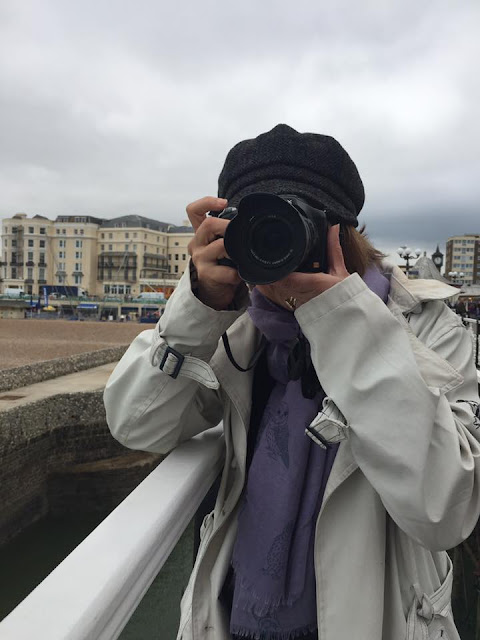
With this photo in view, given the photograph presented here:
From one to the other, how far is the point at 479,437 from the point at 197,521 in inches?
29.6

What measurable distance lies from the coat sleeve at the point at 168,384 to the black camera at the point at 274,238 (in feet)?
0.60

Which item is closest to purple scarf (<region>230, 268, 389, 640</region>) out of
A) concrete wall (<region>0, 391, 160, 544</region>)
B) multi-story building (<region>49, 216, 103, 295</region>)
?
concrete wall (<region>0, 391, 160, 544</region>)

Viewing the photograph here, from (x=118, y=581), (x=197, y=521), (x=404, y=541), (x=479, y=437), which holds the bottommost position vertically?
(x=197, y=521)

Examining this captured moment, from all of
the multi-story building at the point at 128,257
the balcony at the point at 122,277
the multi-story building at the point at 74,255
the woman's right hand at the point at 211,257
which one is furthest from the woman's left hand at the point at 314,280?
the multi-story building at the point at 74,255

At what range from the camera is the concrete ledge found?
10148mm

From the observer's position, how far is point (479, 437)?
1.02 meters

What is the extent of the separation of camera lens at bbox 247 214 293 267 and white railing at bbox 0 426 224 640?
0.50 metres

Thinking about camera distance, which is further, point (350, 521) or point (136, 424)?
point (136, 424)

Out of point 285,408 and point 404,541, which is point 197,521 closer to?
point 285,408

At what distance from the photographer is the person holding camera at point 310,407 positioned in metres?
0.94

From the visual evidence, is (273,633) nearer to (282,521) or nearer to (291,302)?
(282,521)

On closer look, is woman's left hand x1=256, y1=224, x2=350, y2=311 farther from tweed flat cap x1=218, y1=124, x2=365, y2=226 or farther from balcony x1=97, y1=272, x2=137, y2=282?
balcony x1=97, y1=272, x2=137, y2=282

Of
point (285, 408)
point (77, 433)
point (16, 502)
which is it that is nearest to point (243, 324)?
point (285, 408)

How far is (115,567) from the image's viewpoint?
741mm
